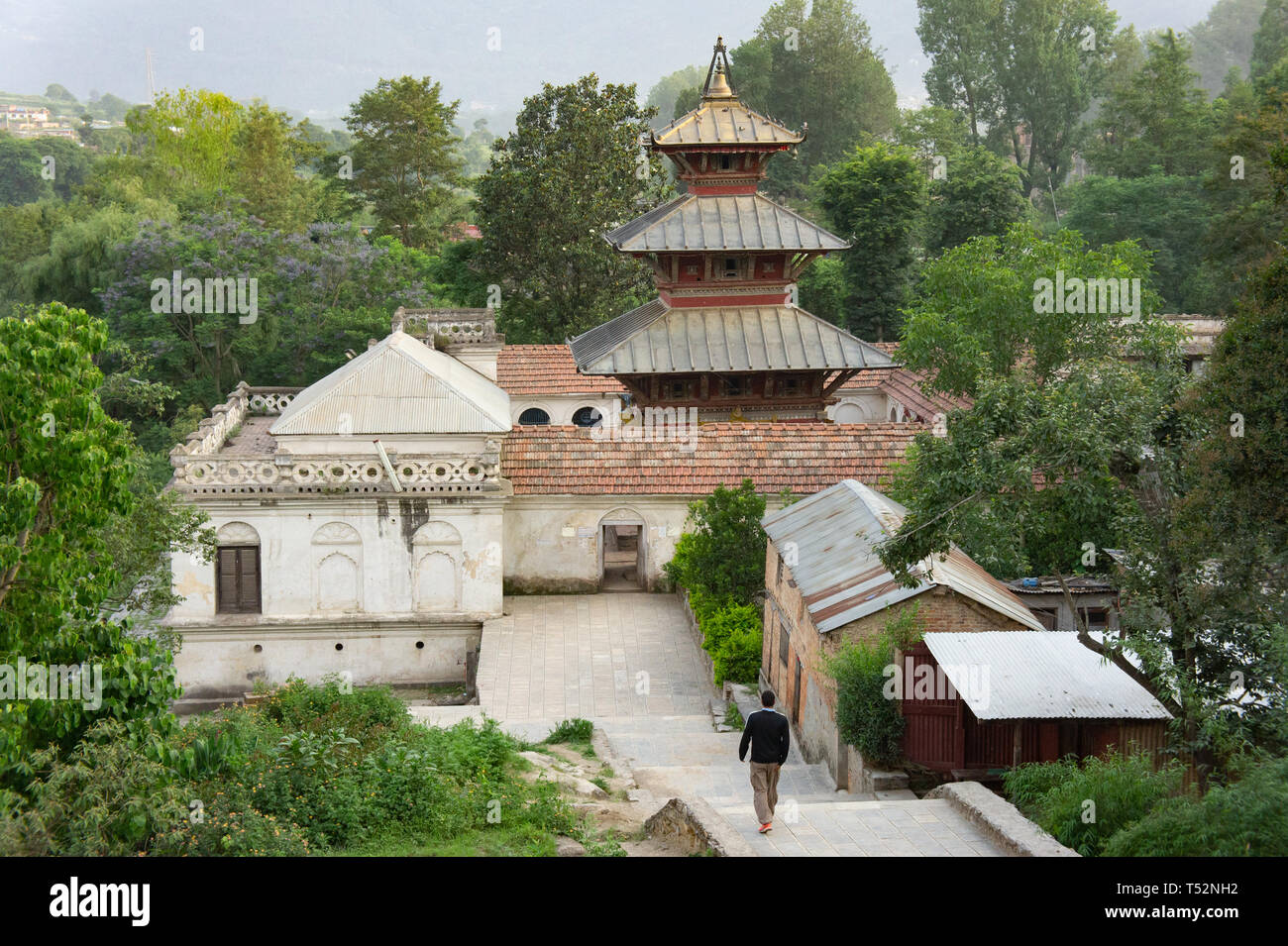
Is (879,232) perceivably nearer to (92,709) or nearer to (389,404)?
(389,404)

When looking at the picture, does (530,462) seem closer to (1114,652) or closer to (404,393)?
(404,393)

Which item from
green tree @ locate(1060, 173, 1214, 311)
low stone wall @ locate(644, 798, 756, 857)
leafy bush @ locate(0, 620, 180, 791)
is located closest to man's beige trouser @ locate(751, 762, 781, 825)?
low stone wall @ locate(644, 798, 756, 857)

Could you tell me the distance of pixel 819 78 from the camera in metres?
71.8

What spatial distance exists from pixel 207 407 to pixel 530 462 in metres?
21.8

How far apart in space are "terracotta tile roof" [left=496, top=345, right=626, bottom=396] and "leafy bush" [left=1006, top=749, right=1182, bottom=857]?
888 inches

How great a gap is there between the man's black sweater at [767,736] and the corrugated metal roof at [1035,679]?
7.21 feet

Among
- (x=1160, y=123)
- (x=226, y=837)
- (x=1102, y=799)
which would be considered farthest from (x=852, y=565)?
(x=1160, y=123)

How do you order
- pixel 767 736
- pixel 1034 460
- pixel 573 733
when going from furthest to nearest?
pixel 573 733, pixel 1034 460, pixel 767 736

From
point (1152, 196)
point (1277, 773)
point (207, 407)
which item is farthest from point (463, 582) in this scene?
point (1152, 196)

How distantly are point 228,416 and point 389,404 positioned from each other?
579cm

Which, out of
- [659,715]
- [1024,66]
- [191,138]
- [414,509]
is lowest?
[659,715]

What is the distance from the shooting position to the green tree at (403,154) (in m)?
57.8

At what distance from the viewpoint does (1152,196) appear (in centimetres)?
5075

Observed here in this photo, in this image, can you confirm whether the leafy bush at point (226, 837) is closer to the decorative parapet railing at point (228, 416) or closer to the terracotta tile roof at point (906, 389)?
the decorative parapet railing at point (228, 416)
